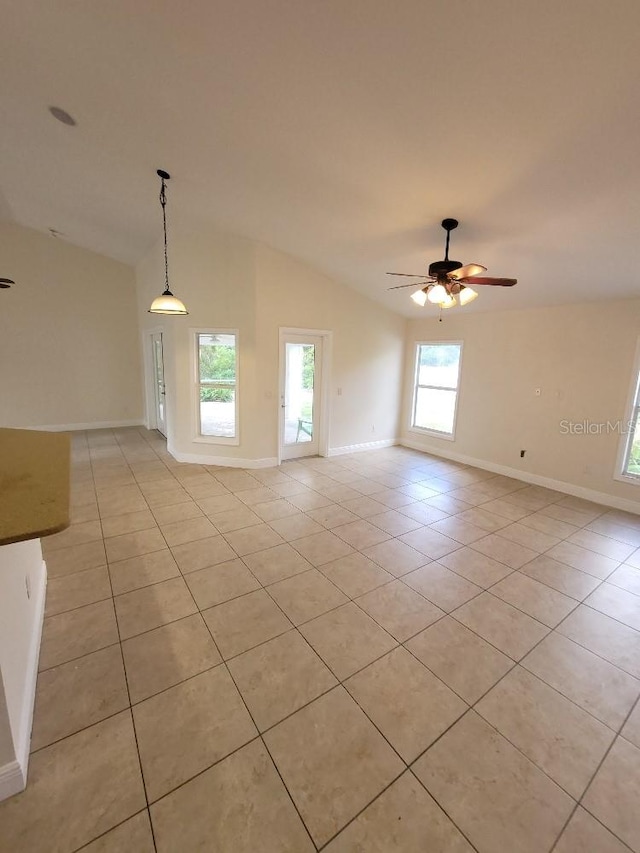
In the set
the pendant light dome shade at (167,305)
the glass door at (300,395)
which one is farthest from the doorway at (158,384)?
the pendant light dome shade at (167,305)

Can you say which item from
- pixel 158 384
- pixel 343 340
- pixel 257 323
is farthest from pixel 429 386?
pixel 158 384

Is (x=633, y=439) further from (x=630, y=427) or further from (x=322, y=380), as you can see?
(x=322, y=380)

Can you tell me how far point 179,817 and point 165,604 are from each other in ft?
4.20

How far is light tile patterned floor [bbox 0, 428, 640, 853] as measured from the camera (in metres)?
1.36

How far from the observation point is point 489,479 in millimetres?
5273

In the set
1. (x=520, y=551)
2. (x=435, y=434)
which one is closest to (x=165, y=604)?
(x=520, y=551)

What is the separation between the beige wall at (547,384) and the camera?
4301mm

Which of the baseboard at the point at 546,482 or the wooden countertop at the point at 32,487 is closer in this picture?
the wooden countertop at the point at 32,487

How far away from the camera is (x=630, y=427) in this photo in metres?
4.21

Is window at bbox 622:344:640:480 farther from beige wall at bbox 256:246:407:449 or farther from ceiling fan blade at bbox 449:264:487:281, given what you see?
beige wall at bbox 256:246:407:449

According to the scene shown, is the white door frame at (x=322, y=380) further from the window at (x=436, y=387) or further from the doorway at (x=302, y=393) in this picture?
the window at (x=436, y=387)

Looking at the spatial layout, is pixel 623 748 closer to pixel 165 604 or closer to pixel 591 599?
pixel 591 599

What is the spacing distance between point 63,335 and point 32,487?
277 inches

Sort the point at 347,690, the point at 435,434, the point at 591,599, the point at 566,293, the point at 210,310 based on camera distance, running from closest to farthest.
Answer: the point at 347,690, the point at 591,599, the point at 566,293, the point at 210,310, the point at 435,434
